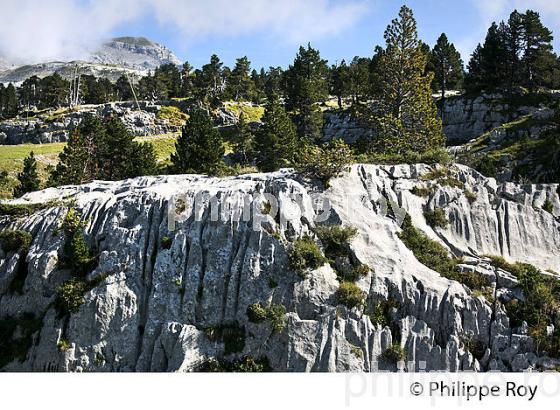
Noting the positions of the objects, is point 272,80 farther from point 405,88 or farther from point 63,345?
point 63,345

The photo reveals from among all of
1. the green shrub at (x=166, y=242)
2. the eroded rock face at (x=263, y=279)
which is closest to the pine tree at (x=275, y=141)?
the eroded rock face at (x=263, y=279)

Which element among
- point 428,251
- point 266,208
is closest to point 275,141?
point 266,208

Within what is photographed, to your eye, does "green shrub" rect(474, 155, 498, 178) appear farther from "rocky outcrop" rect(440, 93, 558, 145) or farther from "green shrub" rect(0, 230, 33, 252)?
"green shrub" rect(0, 230, 33, 252)

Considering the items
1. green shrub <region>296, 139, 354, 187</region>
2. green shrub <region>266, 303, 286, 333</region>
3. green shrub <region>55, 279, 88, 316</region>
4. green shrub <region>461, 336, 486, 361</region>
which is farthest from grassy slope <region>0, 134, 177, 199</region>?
green shrub <region>461, 336, 486, 361</region>

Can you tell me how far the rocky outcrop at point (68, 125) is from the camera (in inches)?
3787

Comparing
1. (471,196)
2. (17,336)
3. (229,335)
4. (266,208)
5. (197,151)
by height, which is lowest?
(17,336)

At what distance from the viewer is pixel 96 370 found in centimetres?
2481

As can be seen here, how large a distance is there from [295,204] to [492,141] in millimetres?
41943

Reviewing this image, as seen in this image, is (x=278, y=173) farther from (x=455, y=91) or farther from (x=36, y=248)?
(x=455, y=91)

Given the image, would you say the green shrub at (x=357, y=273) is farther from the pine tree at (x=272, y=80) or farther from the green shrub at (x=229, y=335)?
the pine tree at (x=272, y=80)

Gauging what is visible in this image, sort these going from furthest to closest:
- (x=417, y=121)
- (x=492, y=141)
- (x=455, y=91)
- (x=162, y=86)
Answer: (x=162, y=86)
(x=455, y=91)
(x=492, y=141)
(x=417, y=121)

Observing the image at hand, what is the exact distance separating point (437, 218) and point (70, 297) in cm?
2397

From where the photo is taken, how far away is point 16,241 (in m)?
29.3

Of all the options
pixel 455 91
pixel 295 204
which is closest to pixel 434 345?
pixel 295 204
